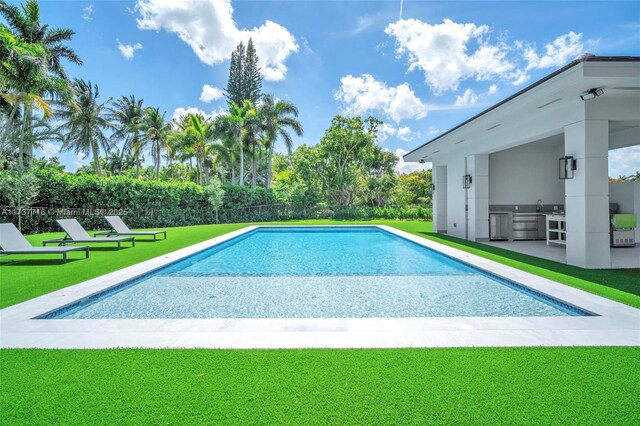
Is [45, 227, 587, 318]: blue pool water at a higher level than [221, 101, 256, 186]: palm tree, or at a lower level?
lower

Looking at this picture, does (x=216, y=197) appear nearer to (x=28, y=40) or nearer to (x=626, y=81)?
(x=28, y=40)

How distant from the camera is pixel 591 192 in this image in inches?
257

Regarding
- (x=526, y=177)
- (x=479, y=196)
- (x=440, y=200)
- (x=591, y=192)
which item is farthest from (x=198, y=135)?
(x=591, y=192)

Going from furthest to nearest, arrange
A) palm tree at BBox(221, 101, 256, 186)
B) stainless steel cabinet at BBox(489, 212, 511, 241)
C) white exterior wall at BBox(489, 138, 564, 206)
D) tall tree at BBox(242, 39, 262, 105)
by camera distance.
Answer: tall tree at BBox(242, 39, 262, 105) < palm tree at BBox(221, 101, 256, 186) < white exterior wall at BBox(489, 138, 564, 206) < stainless steel cabinet at BBox(489, 212, 511, 241)

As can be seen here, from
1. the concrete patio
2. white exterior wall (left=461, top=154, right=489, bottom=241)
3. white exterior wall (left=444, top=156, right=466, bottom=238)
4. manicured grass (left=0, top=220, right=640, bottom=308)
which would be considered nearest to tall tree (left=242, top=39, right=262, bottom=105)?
white exterior wall (left=444, top=156, right=466, bottom=238)

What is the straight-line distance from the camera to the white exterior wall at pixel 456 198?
40.1 feet

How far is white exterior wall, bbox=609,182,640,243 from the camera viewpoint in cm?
1022

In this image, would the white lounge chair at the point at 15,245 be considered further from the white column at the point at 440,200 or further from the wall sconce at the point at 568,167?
the white column at the point at 440,200

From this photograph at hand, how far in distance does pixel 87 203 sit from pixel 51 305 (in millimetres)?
14194

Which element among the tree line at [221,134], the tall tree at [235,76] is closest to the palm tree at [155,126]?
the tree line at [221,134]

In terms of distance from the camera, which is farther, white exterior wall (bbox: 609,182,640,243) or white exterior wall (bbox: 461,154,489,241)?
white exterior wall (bbox: 461,154,489,241)

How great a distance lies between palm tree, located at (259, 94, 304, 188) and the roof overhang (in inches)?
785

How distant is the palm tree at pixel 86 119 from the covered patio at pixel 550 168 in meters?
26.1

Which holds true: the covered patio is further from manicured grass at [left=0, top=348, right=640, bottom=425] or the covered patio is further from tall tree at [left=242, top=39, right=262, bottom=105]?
tall tree at [left=242, top=39, right=262, bottom=105]
